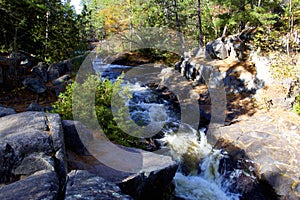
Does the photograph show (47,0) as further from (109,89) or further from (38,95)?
(109,89)

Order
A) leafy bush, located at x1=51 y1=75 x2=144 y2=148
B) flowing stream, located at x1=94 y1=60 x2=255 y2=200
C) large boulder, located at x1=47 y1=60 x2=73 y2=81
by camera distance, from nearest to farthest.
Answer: flowing stream, located at x1=94 y1=60 x2=255 y2=200
leafy bush, located at x1=51 y1=75 x2=144 y2=148
large boulder, located at x1=47 y1=60 x2=73 y2=81

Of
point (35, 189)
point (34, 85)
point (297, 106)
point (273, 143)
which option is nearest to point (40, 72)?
point (34, 85)

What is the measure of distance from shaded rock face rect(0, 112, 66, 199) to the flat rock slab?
5517mm

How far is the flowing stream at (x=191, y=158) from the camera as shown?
6246 mm

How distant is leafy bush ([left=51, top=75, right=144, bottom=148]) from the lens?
655 centimetres

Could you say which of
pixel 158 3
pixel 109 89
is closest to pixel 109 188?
pixel 109 89

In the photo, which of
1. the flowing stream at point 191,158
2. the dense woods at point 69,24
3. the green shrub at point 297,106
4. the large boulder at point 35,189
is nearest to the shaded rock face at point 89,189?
the large boulder at point 35,189

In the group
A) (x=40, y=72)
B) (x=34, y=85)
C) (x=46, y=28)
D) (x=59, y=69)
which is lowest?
(x=34, y=85)

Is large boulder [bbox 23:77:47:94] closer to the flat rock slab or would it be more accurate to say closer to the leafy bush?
the leafy bush

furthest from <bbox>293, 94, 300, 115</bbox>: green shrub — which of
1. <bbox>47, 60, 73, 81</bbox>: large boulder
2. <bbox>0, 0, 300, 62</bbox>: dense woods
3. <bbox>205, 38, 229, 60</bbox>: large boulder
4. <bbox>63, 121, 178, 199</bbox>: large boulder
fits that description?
<bbox>47, 60, 73, 81</bbox>: large boulder

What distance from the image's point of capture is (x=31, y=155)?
384 centimetres

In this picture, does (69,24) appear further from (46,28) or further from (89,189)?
(89,189)

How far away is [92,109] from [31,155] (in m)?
2.97

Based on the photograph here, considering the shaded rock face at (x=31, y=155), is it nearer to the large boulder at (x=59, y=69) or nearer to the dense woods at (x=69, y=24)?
the dense woods at (x=69, y=24)
